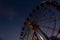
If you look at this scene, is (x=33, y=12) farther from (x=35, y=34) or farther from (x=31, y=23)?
(x=35, y=34)

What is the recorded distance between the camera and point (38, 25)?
1097 inches

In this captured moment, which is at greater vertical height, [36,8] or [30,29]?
[36,8]

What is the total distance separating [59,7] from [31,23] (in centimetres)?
540

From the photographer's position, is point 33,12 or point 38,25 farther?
point 33,12

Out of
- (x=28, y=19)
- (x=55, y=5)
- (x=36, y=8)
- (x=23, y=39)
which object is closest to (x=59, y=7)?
(x=55, y=5)

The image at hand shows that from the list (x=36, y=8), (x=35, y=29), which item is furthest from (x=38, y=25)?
(x=36, y=8)

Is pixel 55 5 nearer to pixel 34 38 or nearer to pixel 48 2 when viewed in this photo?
pixel 48 2

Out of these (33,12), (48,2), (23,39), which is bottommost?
(23,39)

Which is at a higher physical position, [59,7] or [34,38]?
[59,7]

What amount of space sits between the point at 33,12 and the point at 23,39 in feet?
16.1

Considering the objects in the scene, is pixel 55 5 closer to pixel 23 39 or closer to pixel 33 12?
pixel 33 12

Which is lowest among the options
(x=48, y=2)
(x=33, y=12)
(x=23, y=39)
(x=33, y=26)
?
(x=23, y=39)

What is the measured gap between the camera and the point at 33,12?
29719 millimetres

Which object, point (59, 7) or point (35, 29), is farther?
point (35, 29)
